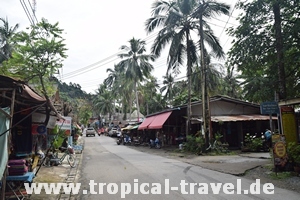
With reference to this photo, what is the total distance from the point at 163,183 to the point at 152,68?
30.4 m

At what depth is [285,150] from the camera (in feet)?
35.4

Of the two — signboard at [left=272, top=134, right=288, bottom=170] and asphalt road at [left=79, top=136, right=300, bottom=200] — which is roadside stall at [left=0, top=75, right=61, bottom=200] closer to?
asphalt road at [left=79, top=136, right=300, bottom=200]

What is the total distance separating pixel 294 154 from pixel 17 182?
31.4ft

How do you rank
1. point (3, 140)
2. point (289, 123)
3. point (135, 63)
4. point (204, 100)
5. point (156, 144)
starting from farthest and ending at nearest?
point (135, 63) < point (156, 144) < point (204, 100) < point (289, 123) < point (3, 140)

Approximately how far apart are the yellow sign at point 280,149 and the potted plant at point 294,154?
379 mm

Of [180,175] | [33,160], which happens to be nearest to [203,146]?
[180,175]

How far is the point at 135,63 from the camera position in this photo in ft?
124

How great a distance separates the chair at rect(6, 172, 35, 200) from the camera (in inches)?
274

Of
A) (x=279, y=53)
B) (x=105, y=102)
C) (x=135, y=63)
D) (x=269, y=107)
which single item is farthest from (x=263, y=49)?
(x=105, y=102)

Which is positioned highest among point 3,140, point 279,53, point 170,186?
point 279,53

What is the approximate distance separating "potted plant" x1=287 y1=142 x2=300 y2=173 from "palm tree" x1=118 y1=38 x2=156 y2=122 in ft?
90.7

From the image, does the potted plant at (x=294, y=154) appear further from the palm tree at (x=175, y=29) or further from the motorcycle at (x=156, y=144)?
the motorcycle at (x=156, y=144)

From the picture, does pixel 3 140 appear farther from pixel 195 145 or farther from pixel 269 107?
pixel 195 145

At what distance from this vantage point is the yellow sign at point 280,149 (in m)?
10.8
